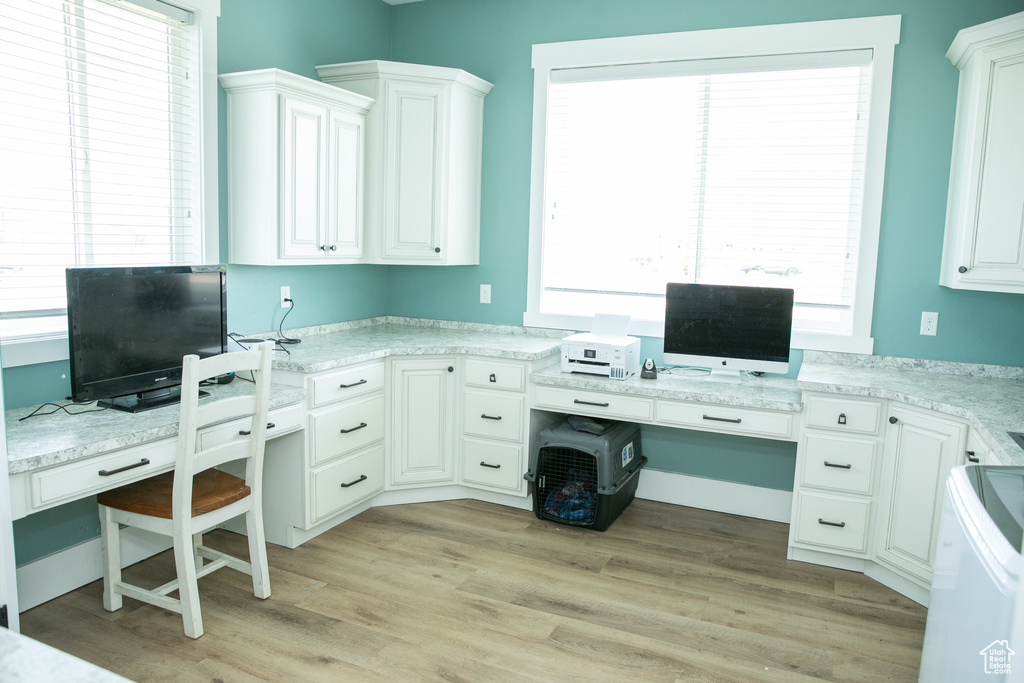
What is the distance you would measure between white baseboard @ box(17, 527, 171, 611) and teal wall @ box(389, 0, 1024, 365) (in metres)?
2.09

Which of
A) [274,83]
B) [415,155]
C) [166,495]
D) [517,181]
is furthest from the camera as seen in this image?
[517,181]

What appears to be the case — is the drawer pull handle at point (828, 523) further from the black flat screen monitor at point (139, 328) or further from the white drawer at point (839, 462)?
the black flat screen monitor at point (139, 328)

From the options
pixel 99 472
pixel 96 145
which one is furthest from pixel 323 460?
pixel 96 145

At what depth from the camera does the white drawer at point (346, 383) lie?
3137 millimetres

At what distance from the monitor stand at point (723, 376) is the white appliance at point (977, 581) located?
1895 mm

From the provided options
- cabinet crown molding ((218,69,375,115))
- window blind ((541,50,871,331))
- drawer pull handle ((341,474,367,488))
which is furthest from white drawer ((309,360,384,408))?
cabinet crown molding ((218,69,375,115))

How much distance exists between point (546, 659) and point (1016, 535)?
1.64 m

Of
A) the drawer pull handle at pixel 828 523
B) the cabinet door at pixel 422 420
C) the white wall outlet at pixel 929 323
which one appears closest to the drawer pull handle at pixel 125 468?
the cabinet door at pixel 422 420

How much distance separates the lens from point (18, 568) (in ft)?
8.38

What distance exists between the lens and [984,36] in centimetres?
279

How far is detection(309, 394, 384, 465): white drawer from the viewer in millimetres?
3168

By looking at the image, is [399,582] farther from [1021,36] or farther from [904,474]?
[1021,36]

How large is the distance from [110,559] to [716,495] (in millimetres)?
2836

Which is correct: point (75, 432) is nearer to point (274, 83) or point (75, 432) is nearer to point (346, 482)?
point (346, 482)
